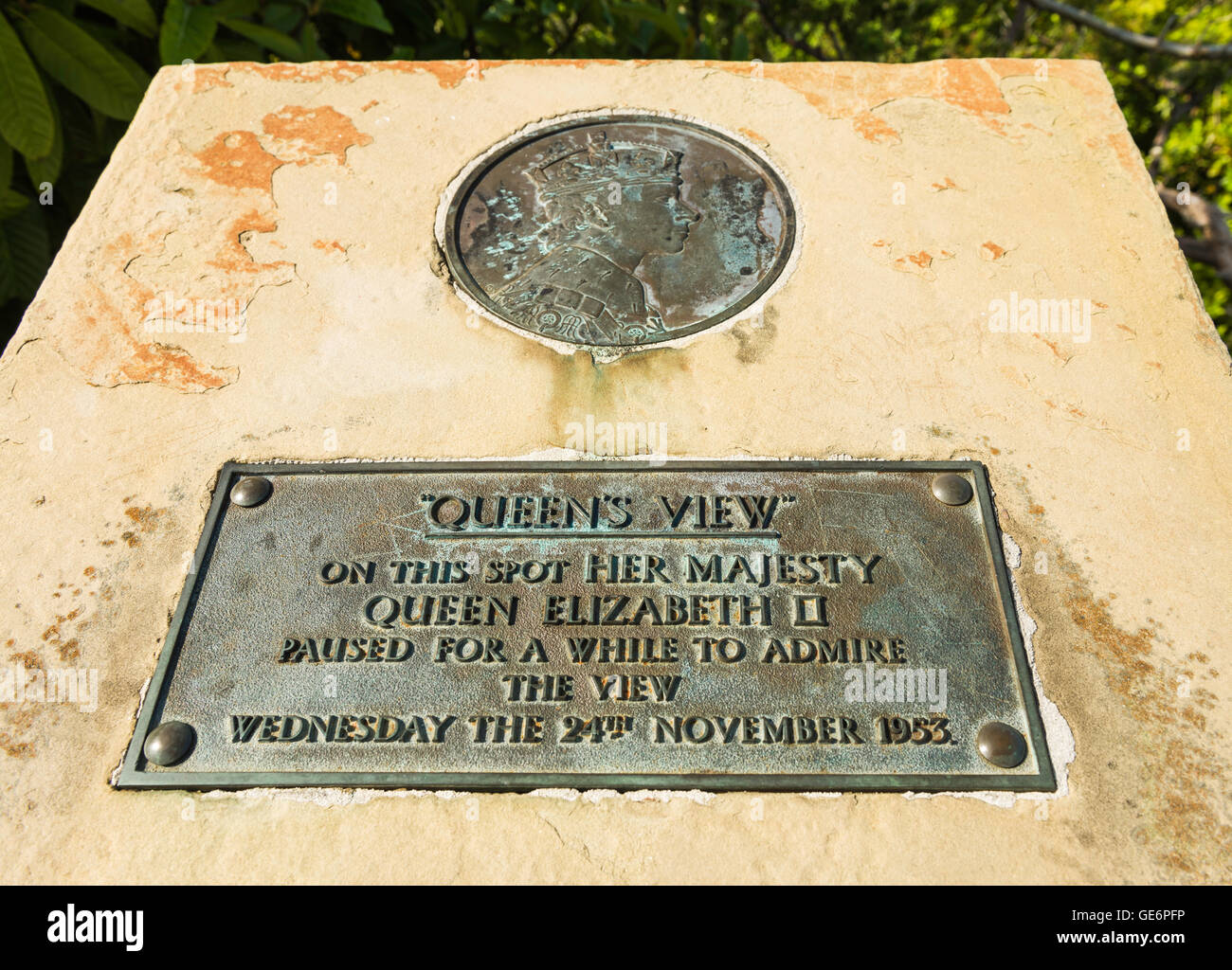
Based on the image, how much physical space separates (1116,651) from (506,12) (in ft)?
13.3

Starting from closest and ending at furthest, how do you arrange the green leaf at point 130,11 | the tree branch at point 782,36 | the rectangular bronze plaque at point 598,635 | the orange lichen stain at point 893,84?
the rectangular bronze plaque at point 598,635
the orange lichen stain at point 893,84
the green leaf at point 130,11
the tree branch at point 782,36

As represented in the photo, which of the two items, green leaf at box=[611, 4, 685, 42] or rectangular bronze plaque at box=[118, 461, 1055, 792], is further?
green leaf at box=[611, 4, 685, 42]

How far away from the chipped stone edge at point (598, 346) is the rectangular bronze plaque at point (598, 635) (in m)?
0.36

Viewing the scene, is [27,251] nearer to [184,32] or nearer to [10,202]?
[10,202]

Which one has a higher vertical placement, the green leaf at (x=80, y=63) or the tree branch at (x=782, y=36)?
the tree branch at (x=782, y=36)

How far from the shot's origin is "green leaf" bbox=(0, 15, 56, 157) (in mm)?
2691

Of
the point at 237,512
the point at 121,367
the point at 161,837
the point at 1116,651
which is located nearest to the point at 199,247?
the point at 121,367

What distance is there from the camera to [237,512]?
6.52 ft

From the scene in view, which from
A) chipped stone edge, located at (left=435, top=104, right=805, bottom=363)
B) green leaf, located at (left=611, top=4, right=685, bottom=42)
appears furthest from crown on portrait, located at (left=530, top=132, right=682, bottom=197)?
green leaf, located at (left=611, top=4, right=685, bottom=42)

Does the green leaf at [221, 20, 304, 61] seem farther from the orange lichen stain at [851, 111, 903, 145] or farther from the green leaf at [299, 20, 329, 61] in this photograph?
the orange lichen stain at [851, 111, 903, 145]

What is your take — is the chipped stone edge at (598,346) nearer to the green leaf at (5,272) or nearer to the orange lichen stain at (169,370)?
the orange lichen stain at (169,370)

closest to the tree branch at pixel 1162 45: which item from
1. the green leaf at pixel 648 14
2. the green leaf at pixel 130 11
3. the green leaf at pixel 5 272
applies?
the green leaf at pixel 648 14

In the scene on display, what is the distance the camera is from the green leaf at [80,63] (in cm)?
290

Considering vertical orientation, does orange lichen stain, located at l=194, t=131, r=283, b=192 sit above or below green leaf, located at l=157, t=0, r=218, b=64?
below
